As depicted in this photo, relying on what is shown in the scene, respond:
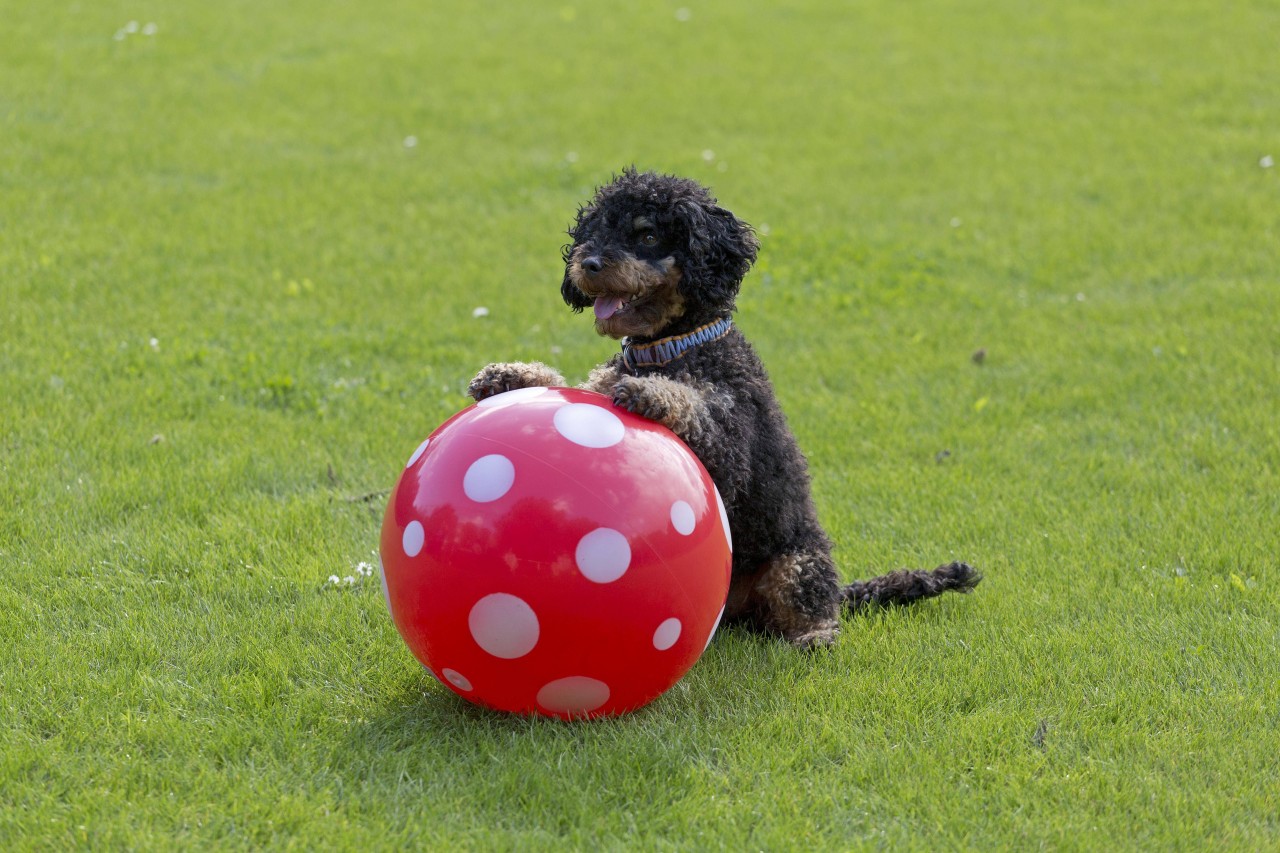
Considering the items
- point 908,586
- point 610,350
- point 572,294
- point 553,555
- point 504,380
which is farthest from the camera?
point 610,350

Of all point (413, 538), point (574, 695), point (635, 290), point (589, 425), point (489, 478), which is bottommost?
point (574, 695)

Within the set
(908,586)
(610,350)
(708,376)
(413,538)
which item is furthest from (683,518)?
(610,350)

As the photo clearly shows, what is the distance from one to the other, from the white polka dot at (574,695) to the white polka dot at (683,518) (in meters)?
0.56

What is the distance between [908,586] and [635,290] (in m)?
1.77

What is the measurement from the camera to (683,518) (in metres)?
4.03

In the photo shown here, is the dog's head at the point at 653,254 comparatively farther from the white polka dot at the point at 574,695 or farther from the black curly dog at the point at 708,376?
the white polka dot at the point at 574,695

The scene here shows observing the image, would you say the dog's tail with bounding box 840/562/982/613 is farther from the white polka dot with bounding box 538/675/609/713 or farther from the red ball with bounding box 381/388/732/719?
the white polka dot with bounding box 538/675/609/713

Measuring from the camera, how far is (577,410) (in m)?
4.08

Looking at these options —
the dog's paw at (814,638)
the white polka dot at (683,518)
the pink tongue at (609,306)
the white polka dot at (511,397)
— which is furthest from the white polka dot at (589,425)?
the dog's paw at (814,638)

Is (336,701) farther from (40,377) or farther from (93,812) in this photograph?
(40,377)

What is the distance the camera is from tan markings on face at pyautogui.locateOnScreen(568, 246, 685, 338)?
4.29 m

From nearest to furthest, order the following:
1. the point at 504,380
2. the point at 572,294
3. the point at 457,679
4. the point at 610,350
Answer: the point at 457,679
the point at 504,380
the point at 572,294
the point at 610,350

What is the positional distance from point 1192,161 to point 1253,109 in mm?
1774

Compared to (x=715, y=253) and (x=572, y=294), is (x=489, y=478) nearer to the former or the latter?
(x=572, y=294)
